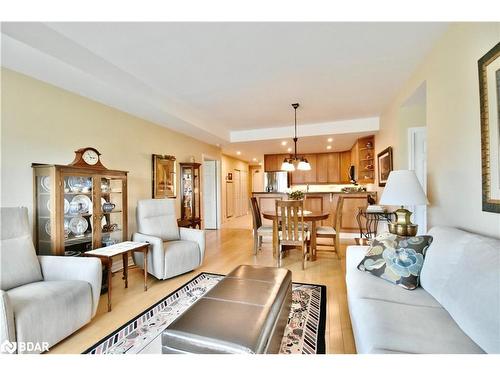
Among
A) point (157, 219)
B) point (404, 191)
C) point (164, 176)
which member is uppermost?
point (164, 176)

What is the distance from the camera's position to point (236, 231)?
6.14m

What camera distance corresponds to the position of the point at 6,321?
1.37m

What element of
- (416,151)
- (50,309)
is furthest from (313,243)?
(50,309)

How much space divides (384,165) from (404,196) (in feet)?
7.02

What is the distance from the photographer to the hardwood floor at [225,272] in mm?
1753

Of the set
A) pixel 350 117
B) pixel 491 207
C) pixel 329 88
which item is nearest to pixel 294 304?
pixel 491 207

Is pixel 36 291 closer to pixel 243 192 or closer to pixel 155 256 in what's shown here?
pixel 155 256

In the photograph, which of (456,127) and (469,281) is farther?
(456,127)

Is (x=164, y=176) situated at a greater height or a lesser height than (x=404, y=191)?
greater

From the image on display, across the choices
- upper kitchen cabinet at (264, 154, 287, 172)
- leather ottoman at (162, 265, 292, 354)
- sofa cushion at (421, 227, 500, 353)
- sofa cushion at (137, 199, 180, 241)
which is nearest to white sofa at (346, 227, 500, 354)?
sofa cushion at (421, 227, 500, 353)

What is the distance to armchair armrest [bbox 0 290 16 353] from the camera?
4.44 feet

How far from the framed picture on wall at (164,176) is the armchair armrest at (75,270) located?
2095 millimetres

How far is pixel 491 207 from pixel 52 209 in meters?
3.46

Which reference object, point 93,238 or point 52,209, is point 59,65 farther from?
point 93,238
